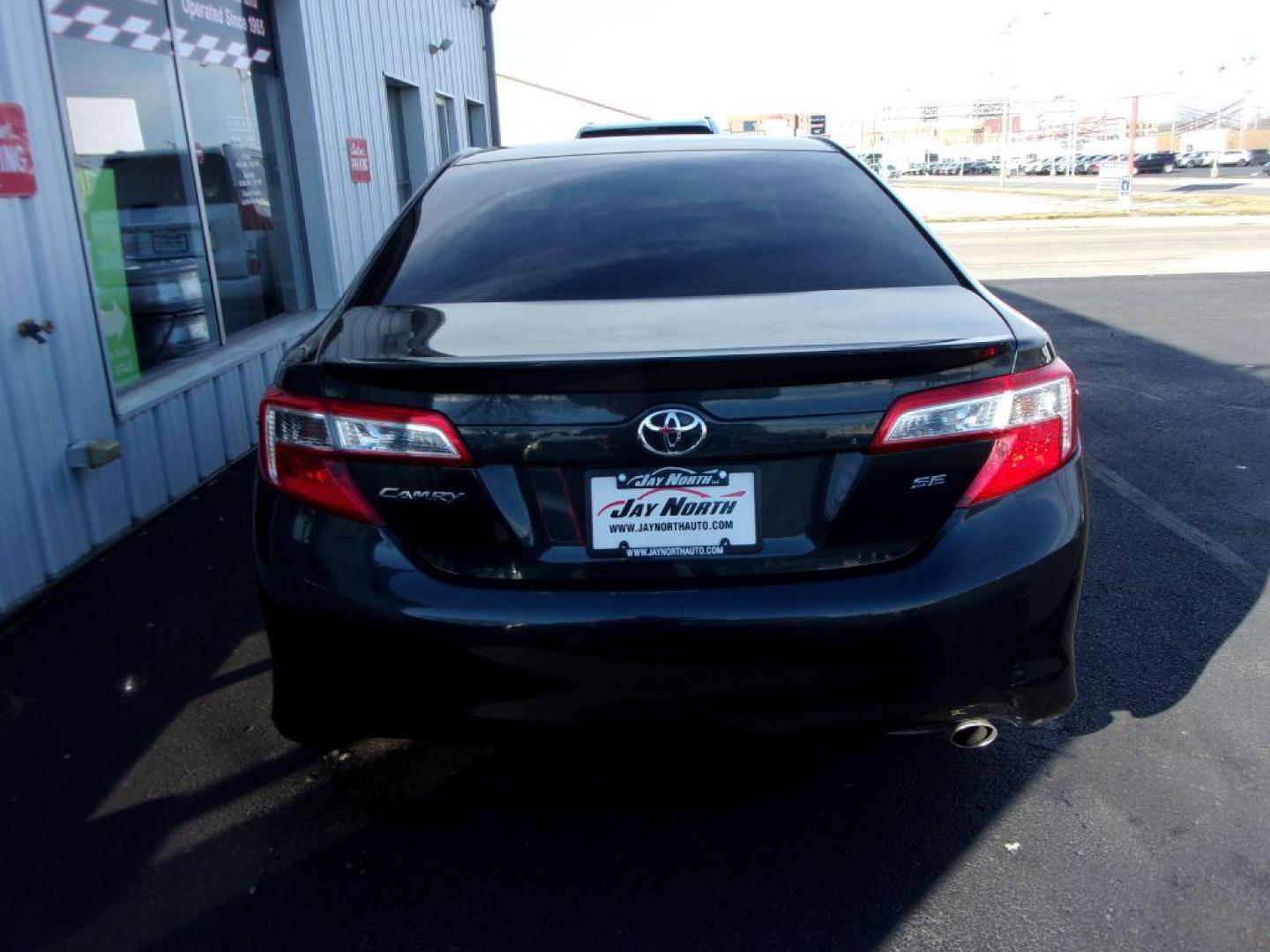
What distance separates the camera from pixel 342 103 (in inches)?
324

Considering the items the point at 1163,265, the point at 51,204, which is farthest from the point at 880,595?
the point at 1163,265

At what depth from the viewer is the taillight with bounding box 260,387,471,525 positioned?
2207mm

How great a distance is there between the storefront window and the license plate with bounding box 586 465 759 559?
3.46m

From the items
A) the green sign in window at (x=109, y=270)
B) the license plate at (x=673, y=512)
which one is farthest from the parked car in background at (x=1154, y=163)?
the license plate at (x=673, y=512)

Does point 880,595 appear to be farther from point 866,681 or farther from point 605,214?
point 605,214

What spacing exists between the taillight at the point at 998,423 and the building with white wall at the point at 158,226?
337 cm

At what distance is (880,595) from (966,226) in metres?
24.0

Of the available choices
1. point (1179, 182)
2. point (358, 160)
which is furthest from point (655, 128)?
point (1179, 182)

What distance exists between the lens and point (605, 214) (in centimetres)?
308

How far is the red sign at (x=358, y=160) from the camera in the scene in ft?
27.4

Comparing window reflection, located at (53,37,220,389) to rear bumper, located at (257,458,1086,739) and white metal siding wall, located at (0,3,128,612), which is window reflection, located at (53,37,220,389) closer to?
white metal siding wall, located at (0,3,128,612)

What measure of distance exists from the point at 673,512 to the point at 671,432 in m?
0.16

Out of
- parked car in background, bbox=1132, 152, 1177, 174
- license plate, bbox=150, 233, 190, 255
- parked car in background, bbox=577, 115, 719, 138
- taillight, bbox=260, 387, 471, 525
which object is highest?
parked car in background, bbox=577, 115, 719, 138

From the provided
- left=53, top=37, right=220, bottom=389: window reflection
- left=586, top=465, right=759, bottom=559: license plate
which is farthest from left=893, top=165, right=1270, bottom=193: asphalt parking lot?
left=586, top=465, right=759, bottom=559: license plate
